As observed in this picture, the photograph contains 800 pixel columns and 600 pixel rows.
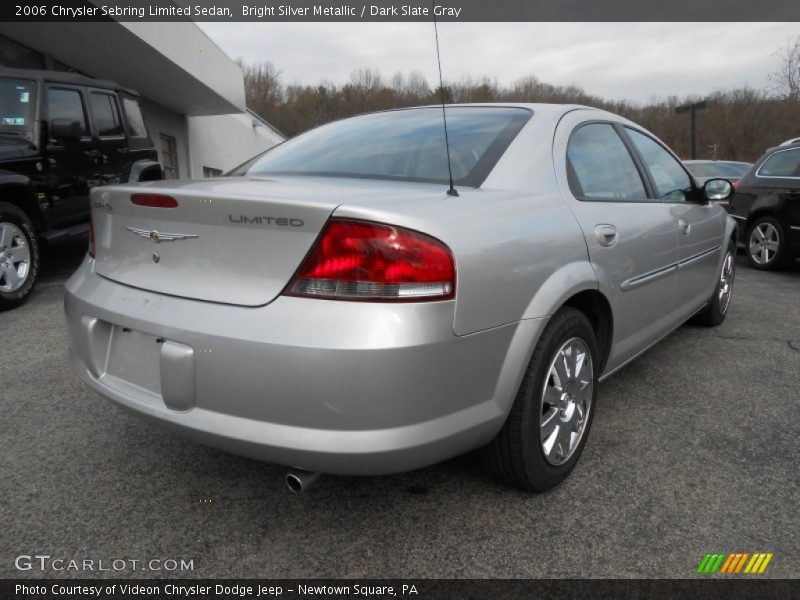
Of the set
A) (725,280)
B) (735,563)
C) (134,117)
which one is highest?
(134,117)

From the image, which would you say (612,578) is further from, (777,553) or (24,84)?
(24,84)

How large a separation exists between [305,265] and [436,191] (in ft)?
1.83

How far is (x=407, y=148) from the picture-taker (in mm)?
2445

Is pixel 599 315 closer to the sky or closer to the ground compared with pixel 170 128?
closer to the ground

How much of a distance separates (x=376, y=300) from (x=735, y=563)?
138 centimetres

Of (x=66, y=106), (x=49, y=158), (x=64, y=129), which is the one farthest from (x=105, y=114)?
(x=49, y=158)

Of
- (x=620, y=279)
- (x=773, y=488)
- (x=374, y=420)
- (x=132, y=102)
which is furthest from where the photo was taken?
(x=132, y=102)

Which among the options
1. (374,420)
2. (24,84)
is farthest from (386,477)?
(24,84)

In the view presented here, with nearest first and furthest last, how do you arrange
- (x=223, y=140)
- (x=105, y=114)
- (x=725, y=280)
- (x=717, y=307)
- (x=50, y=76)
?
(x=717, y=307), (x=725, y=280), (x=50, y=76), (x=105, y=114), (x=223, y=140)

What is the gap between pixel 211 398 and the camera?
172cm

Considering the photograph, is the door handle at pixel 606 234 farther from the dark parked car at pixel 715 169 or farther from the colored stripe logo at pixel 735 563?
the dark parked car at pixel 715 169

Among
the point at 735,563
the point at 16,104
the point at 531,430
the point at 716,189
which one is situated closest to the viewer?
the point at 735,563

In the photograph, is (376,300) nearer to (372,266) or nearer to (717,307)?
(372,266)

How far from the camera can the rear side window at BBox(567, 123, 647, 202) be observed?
2516mm
